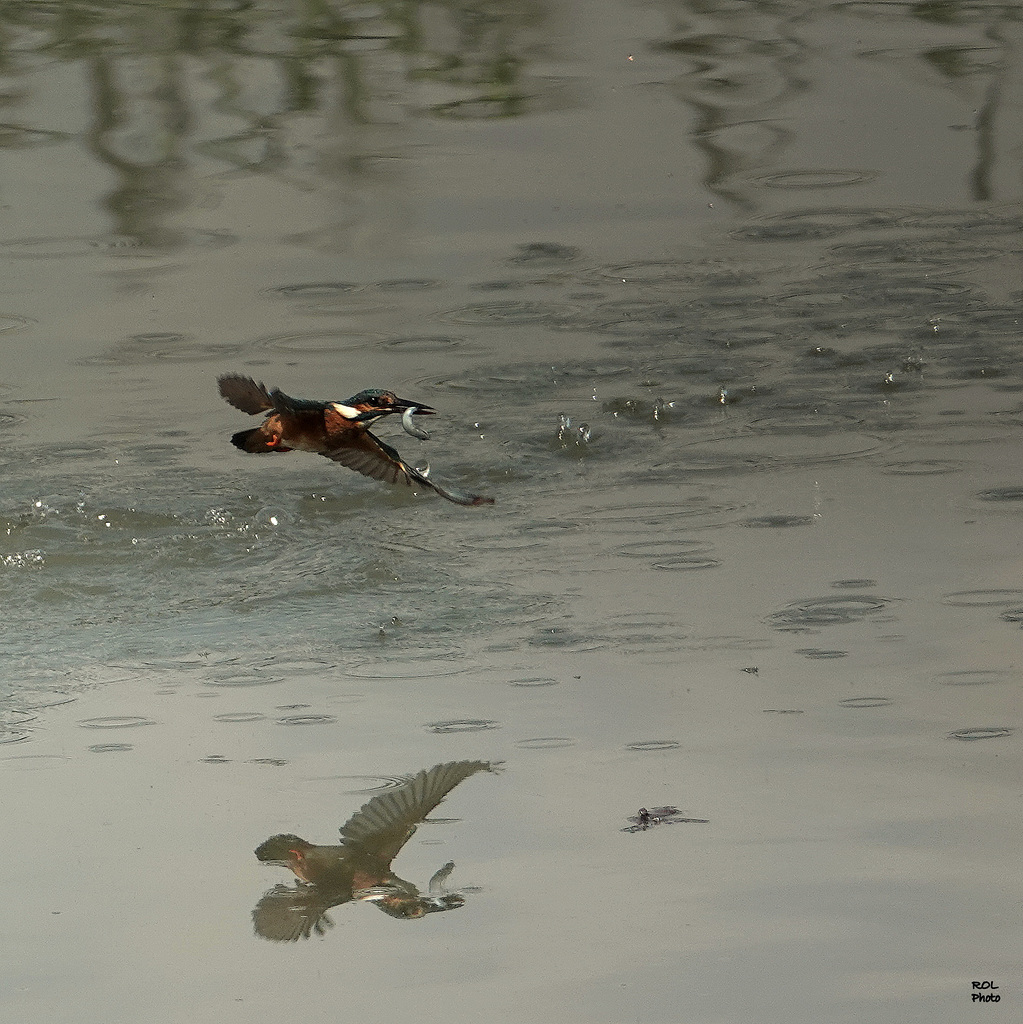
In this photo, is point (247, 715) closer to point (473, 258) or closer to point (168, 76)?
point (473, 258)

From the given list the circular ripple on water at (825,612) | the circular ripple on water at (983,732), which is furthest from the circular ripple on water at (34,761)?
the circular ripple on water at (983,732)

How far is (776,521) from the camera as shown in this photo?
444cm

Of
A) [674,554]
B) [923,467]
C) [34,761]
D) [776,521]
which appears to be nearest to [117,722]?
[34,761]

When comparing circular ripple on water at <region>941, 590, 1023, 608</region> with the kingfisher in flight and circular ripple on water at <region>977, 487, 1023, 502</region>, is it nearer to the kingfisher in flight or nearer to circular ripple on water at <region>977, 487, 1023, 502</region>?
circular ripple on water at <region>977, 487, 1023, 502</region>

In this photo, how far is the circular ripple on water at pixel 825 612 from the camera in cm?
381

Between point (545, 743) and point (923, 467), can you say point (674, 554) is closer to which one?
point (923, 467)

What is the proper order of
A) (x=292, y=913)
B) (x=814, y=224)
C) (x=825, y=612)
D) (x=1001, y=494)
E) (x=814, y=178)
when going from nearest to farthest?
(x=292, y=913) → (x=825, y=612) → (x=1001, y=494) → (x=814, y=224) → (x=814, y=178)

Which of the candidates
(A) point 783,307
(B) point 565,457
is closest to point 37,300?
(B) point 565,457

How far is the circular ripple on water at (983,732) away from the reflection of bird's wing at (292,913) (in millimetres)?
1232

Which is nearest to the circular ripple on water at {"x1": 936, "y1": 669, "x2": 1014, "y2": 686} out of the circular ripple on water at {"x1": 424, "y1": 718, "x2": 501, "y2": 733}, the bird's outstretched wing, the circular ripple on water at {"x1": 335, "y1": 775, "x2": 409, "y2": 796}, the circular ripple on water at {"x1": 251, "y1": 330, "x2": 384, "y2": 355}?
the circular ripple on water at {"x1": 424, "y1": 718, "x2": 501, "y2": 733}

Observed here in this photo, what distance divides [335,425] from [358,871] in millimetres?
928

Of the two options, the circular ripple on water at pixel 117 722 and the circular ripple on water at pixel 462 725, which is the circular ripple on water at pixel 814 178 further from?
the circular ripple on water at pixel 117 722

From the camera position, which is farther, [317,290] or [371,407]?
[317,290]

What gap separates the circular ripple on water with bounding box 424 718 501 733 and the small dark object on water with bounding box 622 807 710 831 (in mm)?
442
